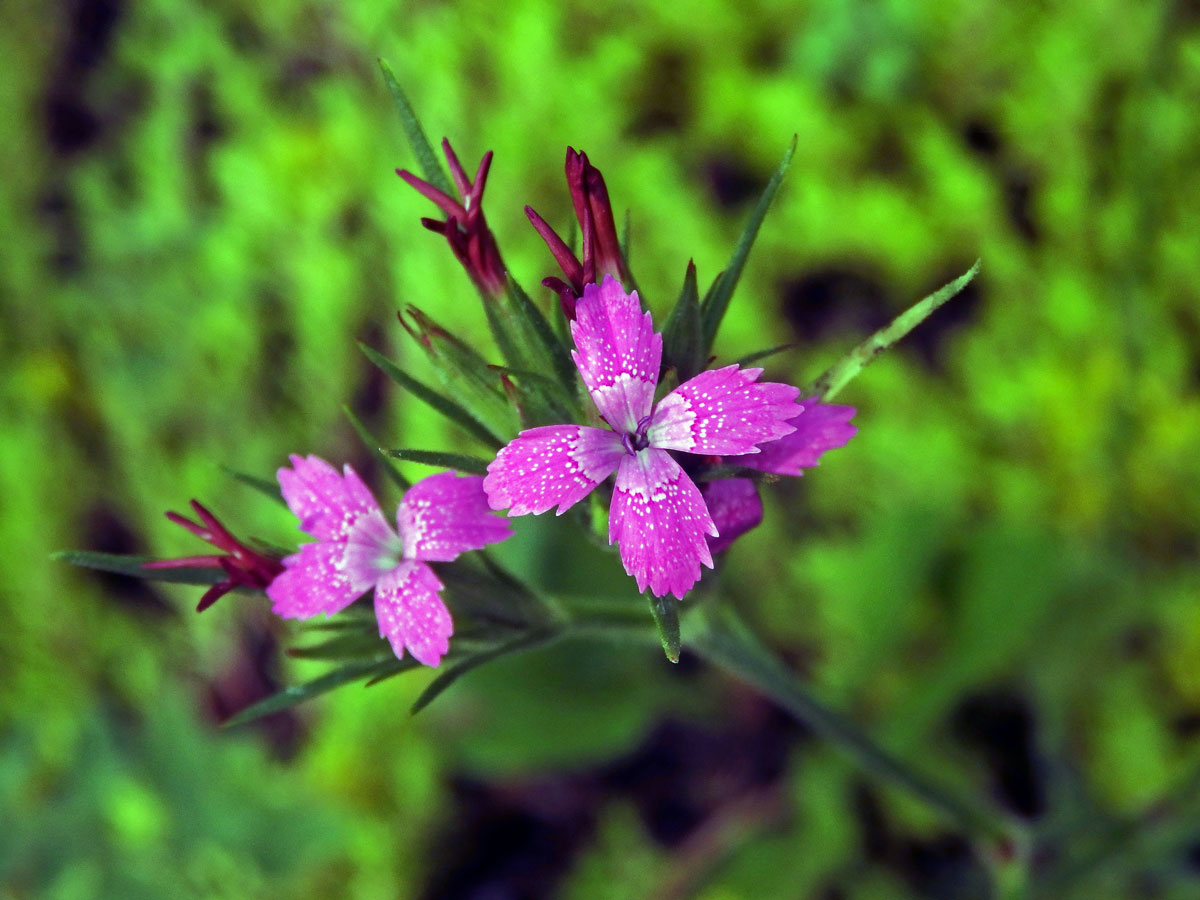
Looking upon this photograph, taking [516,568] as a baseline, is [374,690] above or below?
below

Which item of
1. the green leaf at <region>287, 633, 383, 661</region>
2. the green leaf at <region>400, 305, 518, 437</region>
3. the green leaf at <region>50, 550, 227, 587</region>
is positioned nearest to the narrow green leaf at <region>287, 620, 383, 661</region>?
the green leaf at <region>287, 633, 383, 661</region>

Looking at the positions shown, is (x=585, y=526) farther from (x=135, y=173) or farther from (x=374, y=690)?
(x=135, y=173)

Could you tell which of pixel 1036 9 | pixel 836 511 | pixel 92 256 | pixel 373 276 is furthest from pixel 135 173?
pixel 1036 9

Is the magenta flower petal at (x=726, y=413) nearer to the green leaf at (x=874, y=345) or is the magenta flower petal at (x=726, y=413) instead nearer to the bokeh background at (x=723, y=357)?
the green leaf at (x=874, y=345)

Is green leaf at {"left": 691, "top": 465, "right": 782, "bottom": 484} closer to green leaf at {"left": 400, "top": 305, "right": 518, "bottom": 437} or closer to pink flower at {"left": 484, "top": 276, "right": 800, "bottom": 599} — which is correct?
pink flower at {"left": 484, "top": 276, "right": 800, "bottom": 599}

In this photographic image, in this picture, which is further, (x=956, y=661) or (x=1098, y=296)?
(x=1098, y=296)
